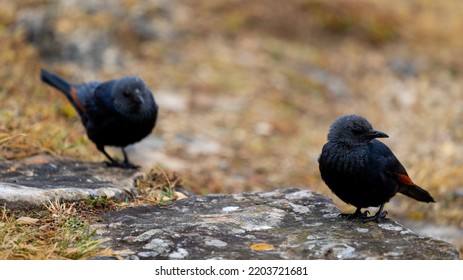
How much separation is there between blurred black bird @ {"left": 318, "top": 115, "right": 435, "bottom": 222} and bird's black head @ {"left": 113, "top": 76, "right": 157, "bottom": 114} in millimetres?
2210

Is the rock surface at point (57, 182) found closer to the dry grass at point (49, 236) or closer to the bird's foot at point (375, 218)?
the dry grass at point (49, 236)

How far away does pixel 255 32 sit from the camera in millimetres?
12430

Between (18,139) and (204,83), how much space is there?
15.3ft

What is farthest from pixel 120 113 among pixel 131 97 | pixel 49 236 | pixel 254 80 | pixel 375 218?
pixel 254 80

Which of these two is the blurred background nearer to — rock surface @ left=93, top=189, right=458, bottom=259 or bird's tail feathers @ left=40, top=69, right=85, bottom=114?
bird's tail feathers @ left=40, top=69, right=85, bottom=114

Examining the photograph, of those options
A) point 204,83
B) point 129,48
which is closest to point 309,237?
point 204,83

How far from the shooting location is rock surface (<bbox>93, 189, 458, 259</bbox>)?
404 cm

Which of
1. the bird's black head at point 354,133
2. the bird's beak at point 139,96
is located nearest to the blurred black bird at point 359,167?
the bird's black head at point 354,133

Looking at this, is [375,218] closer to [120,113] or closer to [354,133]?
[354,133]

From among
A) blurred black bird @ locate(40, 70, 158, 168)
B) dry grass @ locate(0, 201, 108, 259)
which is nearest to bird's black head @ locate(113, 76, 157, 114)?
blurred black bird @ locate(40, 70, 158, 168)

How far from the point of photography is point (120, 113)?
A: 6.49m

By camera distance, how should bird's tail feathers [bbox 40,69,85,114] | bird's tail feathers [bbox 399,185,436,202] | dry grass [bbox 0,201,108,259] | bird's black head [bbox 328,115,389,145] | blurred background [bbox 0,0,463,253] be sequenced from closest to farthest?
A: dry grass [bbox 0,201,108,259] < bird's black head [bbox 328,115,389,145] < bird's tail feathers [bbox 399,185,436,202] < bird's tail feathers [bbox 40,69,85,114] < blurred background [bbox 0,0,463,253]

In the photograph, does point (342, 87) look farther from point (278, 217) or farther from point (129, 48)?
point (278, 217)

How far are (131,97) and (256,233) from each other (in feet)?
8.28
